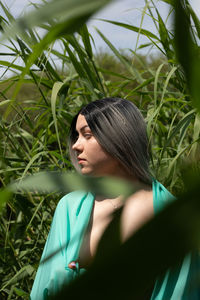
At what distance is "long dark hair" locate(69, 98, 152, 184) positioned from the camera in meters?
0.99

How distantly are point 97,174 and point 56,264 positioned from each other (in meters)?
0.22

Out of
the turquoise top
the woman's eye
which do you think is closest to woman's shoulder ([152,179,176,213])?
the turquoise top

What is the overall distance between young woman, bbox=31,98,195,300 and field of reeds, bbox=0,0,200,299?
0.16 feet

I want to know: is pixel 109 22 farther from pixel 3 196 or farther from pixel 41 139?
pixel 3 196

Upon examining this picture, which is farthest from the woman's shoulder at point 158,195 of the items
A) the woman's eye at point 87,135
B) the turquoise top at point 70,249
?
the woman's eye at point 87,135

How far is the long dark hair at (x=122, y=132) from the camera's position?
3.25ft

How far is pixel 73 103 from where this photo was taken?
1476mm

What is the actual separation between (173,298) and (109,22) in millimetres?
628

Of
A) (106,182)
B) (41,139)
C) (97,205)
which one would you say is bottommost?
(97,205)

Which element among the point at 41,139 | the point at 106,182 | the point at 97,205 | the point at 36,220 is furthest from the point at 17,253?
the point at 106,182

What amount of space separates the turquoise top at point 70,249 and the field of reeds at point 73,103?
0.24 feet

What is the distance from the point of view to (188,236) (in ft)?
0.18

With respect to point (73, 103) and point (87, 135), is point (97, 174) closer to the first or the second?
Answer: point (87, 135)

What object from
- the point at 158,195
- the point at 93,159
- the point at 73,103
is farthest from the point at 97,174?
the point at 73,103
